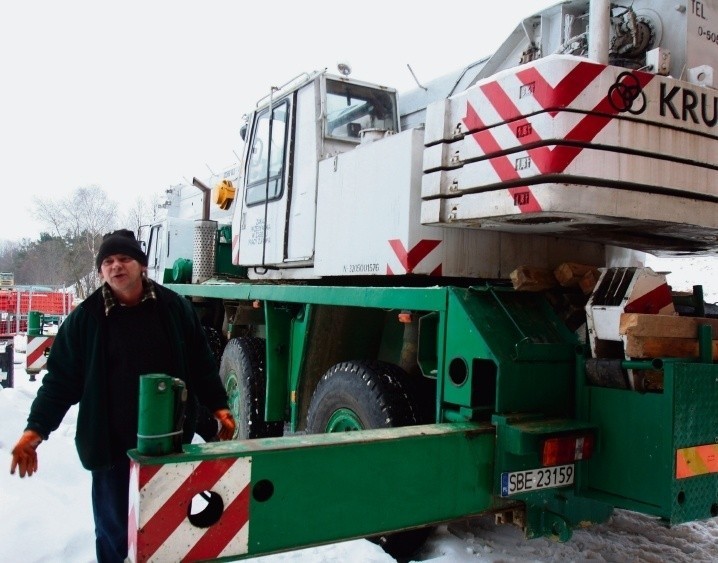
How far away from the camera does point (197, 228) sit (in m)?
6.96

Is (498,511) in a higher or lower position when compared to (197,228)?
lower

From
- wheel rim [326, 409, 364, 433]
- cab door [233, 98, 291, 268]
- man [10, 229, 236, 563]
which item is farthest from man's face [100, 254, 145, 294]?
cab door [233, 98, 291, 268]

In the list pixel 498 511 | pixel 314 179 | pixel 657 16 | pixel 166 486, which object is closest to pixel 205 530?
pixel 166 486

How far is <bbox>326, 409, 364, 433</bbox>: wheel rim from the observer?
11.8 feet

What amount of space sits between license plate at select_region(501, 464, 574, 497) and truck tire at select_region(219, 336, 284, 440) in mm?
2790

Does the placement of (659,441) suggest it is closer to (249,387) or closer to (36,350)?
(249,387)

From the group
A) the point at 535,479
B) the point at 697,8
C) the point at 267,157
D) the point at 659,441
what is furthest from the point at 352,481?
the point at 267,157

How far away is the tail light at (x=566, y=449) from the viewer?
9.07ft

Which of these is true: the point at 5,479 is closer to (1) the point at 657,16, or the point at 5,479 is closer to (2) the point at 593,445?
(2) the point at 593,445

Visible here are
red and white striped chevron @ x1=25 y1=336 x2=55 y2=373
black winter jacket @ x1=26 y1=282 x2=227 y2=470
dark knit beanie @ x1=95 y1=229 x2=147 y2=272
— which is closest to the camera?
black winter jacket @ x1=26 y1=282 x2=227 y2=470

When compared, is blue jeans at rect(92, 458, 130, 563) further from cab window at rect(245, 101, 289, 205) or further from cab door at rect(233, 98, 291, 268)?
cab window at rect(245, 101, 289, 205)

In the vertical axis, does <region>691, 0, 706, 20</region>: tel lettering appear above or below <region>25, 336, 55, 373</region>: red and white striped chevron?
above

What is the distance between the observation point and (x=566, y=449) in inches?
110

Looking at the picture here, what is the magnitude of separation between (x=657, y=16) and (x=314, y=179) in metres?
2.41
